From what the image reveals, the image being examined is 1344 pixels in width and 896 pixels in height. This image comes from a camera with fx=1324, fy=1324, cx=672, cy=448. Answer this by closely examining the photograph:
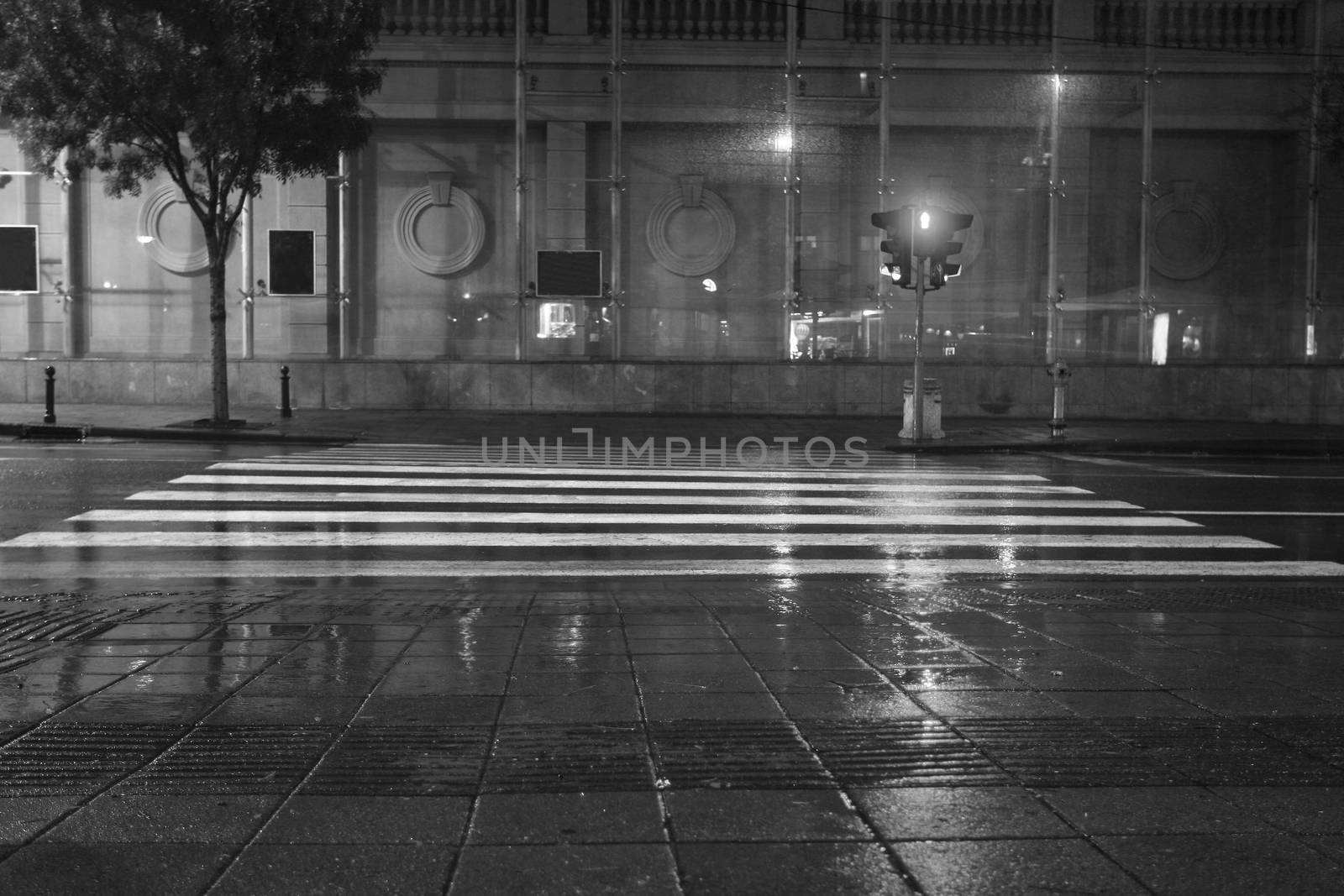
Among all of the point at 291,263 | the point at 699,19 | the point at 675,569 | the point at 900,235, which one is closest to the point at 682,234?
the point at 699,19

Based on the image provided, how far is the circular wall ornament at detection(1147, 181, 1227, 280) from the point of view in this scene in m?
27.2

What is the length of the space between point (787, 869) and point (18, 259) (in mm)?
27069

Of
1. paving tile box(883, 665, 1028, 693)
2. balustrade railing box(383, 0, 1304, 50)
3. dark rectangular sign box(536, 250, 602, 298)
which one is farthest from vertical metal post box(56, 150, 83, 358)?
paving tile box(883, 665, 1028, 693)

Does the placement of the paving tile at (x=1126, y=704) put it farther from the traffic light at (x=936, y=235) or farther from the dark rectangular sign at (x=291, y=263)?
the dark rectangular sign at (x=291, y=263)

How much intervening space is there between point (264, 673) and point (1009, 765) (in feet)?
11.0

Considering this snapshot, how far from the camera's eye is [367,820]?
4.13 meters

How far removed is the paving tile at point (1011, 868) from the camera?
3650mm

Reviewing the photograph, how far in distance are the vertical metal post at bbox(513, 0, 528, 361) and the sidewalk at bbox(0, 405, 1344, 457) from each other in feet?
6.26

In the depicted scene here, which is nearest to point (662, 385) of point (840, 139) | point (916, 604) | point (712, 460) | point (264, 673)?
point (840, 139)

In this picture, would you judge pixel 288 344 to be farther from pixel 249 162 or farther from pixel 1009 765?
pixel 1009 765

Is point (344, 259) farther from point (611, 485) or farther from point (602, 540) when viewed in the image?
point (602, 540)

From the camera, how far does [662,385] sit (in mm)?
26281

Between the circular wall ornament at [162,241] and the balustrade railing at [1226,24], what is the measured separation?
19.7m

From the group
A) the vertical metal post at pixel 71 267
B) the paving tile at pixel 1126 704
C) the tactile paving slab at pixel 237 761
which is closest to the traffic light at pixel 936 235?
the paving tile at pixel 1126 704
